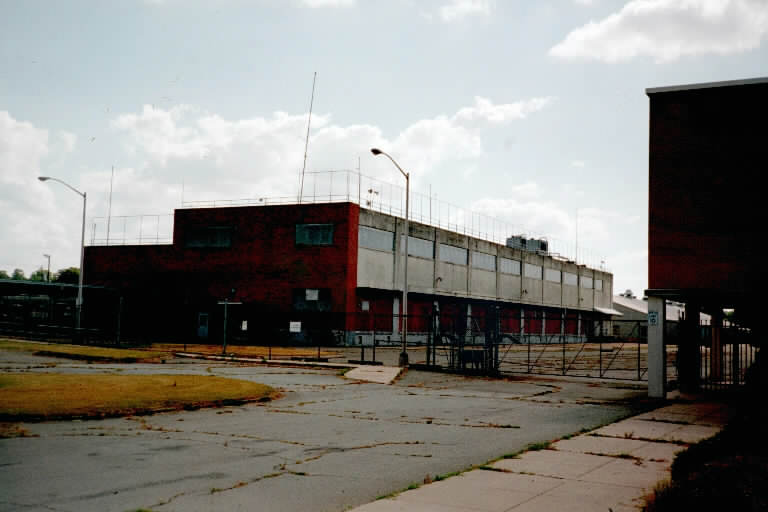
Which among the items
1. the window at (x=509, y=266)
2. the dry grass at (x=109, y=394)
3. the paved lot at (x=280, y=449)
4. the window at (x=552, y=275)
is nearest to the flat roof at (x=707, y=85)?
the paved lot at (x=280, y=449)

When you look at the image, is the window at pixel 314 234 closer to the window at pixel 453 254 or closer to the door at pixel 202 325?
the door at pixel 202 325

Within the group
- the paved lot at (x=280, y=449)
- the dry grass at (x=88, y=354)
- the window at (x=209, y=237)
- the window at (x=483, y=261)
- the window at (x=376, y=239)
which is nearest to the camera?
the paved lot at (x=280, y=449)

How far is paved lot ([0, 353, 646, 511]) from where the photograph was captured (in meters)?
8.03

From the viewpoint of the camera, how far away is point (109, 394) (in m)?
16.9

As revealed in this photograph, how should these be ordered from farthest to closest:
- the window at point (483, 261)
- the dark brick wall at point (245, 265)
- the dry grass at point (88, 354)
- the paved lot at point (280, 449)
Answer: the window at point (483, 261) < the dark brick wall at point (245, 265) < the dry grass at point (88, 354) < the paved lot at point (280, 449)

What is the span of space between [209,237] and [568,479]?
57.6 metres

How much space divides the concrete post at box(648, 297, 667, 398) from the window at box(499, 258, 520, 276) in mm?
58026

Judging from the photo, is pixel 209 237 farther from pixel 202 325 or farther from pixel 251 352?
pixel 251 352

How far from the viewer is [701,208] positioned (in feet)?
67.7

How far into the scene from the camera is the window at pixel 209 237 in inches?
2472

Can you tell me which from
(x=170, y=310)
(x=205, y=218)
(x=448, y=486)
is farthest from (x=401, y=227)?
(x=448, y=486)

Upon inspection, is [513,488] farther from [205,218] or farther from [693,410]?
[205,218]

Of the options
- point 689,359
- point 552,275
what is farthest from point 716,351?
point 552,275

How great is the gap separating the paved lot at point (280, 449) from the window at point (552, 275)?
232 ft
